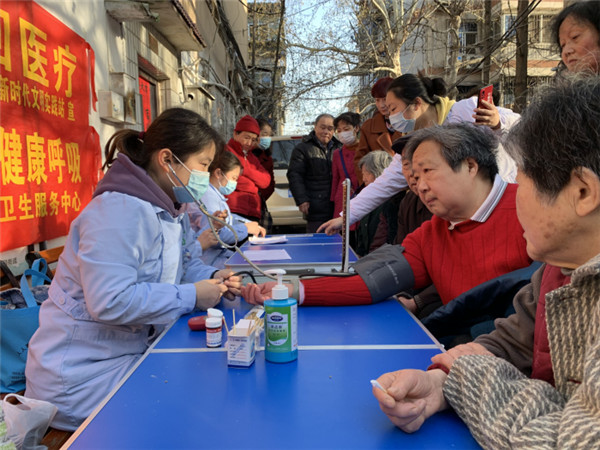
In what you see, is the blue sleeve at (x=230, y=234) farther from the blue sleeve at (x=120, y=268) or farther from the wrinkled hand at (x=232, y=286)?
the blue sleeve at (x=120, y=268)

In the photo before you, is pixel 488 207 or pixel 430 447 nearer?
pixel 430 447

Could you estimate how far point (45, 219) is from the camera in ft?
9.68

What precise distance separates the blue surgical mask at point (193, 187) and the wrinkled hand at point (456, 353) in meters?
1.20

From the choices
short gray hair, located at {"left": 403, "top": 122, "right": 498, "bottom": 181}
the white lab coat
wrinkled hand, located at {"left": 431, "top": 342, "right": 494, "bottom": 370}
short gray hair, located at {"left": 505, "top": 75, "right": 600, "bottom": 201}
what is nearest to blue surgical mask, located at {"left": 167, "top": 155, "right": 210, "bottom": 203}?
the white lab coat

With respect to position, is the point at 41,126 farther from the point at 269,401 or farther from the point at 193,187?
the point at 269,401

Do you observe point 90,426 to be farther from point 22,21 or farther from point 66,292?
point 22,21

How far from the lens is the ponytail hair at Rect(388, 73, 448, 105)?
305 centimetres

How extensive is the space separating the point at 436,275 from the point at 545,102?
111 centimetres

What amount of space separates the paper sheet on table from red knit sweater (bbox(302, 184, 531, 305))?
87 cm

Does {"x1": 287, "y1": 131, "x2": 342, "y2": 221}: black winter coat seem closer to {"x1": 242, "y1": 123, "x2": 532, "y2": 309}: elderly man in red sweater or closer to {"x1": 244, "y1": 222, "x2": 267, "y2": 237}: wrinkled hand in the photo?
{"x1": 244, "y1": 222, "x2": 267, "y2": 237}: wrinkled hand

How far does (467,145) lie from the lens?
6.22 ft

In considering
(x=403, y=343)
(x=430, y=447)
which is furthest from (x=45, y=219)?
(x=430, y=447)

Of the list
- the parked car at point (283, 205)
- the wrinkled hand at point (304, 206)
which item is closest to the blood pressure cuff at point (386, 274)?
the wrinkled hand at point (304, 206)

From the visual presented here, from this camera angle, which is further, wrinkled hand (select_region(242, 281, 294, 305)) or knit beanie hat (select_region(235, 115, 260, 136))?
knit beanie hat (select_region(235, 115, 260, 136))
